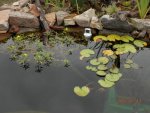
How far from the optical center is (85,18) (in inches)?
182

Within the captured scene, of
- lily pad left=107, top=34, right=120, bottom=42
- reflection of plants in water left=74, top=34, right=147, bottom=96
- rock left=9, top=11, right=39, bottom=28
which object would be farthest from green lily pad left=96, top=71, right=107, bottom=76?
rock left=9, top=11, right=39, bottom=28

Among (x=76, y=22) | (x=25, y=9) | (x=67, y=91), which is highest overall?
(x=25, y=9)

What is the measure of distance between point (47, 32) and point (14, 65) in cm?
75

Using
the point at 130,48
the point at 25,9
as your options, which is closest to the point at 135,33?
the point at 130,48

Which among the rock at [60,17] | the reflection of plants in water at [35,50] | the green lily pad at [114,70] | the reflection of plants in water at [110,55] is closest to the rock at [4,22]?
the reflection of plants in water at [35,50]

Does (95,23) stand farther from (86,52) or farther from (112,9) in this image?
(86,52)

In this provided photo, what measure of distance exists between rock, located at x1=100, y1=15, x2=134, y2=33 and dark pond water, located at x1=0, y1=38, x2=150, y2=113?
1.62 ft

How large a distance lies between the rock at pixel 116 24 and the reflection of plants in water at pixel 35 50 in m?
0.49

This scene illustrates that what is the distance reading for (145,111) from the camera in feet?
11.0

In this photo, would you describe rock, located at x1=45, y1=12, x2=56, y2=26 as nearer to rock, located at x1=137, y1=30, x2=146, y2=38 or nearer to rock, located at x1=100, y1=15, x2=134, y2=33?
rock, located at x1=100, y1=15, x2=134, y2=33

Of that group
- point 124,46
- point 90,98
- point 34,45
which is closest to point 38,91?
point 90,98

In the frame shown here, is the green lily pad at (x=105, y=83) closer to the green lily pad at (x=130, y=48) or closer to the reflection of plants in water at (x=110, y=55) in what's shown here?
the reflection of plants in water at (x=110, y=55)

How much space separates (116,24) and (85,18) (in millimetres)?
420

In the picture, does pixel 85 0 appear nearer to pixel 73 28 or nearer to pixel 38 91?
pixel 73 28
